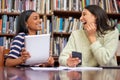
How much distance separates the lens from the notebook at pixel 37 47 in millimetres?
1467

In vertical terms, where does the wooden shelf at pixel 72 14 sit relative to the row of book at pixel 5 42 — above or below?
above

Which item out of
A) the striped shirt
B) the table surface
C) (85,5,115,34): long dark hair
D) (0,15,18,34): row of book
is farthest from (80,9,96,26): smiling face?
(0,15,18,34): row of book

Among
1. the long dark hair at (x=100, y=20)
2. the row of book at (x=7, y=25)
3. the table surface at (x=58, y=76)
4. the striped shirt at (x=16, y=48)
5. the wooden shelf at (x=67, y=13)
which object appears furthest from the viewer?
the wooden shelf at (x=67, y=13)

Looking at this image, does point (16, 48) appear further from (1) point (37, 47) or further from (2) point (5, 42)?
(2) point (5, 42)

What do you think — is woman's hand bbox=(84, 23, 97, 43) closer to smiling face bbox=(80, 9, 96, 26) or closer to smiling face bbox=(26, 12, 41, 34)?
smiling face bbox=(80, 9, 96, 26)

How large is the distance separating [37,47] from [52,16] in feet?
5.09

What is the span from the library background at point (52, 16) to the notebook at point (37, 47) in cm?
143

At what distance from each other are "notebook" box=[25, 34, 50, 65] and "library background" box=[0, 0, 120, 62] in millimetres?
1426

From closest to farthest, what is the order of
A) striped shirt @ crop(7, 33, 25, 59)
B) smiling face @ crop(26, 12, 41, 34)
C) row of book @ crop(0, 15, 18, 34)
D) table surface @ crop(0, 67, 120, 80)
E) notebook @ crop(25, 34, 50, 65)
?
1. table surface @ crop(0, 67, 120, 80)
2. notebook @ crop(25, 34, 50, 65)
3. striped shirt @ crop(7, 33, 25, 59)
4. smiling face @ crop(26, 12, 41, 34)
5. row of book @ crop(0, 15, 18, 34)

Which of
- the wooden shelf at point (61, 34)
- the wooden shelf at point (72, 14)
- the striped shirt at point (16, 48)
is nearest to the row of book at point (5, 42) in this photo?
the wooden shelf at point (61, 34)

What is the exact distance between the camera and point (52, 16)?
3.00 metres

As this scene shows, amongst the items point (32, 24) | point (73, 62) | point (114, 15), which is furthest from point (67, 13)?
point (73, 62)

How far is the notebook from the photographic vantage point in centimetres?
147

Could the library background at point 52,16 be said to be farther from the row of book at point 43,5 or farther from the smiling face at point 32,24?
the smiling face at point 32,24
